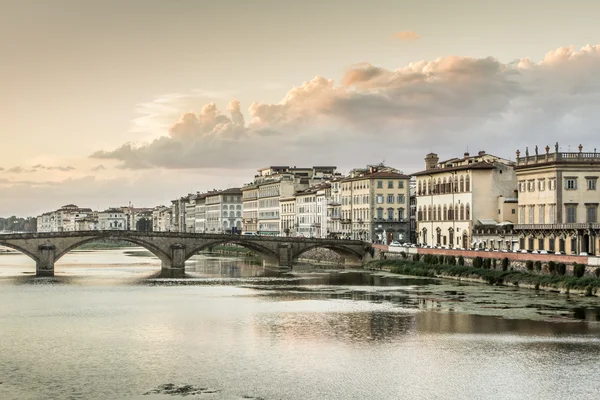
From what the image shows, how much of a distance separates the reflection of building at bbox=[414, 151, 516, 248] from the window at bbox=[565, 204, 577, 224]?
878 cm

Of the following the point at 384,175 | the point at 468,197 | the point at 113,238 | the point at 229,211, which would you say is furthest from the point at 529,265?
the point at 229,211

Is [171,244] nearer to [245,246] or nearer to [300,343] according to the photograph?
[245,246]

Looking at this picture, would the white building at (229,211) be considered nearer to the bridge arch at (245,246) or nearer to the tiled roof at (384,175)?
the tiled roof at (384,175)

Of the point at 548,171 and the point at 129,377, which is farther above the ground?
the point at 548,171

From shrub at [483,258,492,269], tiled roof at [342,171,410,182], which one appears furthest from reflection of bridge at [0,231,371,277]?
shrub at [483,258,492,269]

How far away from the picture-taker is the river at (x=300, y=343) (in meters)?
32.1

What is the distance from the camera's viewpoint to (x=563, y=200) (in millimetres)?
71250

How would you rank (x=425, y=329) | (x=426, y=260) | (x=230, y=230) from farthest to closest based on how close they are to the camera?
(x=230, y=230) → (x=426, y=260) → (x=425, y=329)

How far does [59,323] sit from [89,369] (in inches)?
545

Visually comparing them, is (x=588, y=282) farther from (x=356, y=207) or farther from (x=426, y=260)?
(x=356, y=207)

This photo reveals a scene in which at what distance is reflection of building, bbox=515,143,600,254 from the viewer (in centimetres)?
6881

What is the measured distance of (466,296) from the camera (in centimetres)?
5978

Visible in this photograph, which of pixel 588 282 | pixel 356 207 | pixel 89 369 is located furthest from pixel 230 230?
pixel 89 369

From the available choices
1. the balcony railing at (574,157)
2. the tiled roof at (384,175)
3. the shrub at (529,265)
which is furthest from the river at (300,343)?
the tiled roof at (384,175)
